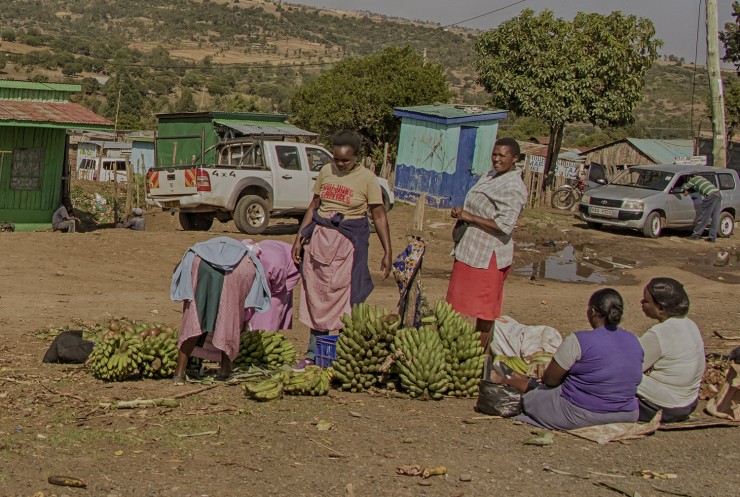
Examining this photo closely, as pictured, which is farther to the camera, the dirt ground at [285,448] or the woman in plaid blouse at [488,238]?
the woman in plaid blouse at [488,238]

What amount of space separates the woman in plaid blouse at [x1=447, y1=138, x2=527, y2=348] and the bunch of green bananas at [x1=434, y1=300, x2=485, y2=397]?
417mm

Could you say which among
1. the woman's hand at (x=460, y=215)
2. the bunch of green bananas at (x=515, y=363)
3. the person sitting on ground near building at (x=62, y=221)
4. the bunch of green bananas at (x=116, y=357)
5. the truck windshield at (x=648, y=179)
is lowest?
the person sitting on ground near building at (x=62, y=221)

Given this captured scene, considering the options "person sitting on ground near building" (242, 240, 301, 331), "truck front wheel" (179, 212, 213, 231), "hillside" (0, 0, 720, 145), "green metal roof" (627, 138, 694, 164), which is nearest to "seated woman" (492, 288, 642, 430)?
"person sitting on ground near building" (242, 240, 301, 331)

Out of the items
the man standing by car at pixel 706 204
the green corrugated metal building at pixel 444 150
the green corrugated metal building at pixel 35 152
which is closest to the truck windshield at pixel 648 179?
the man standing by car at pixel 706 204

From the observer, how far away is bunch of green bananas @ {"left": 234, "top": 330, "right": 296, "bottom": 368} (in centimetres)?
728

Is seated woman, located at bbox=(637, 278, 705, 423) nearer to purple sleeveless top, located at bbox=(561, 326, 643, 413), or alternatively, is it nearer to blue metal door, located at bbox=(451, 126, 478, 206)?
purple sleeveless top, located at bbox=(561, 326, 643, 413)

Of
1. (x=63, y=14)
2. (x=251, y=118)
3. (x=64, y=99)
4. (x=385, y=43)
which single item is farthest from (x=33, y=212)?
(x=63, y=14)

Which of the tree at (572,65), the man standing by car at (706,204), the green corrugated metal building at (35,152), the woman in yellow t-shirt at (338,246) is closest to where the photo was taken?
the woman in yellow t-shirt at (338,246)

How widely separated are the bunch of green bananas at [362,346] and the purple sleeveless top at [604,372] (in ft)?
4.20

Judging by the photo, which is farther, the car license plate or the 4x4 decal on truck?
the car license plate

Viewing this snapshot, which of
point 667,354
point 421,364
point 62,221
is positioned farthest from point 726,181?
point 421,364

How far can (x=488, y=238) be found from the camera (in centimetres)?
724

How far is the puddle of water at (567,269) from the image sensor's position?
15984mm

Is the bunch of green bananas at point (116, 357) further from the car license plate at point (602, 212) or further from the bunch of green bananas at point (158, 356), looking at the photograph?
the car license plate at point (602, 212)
